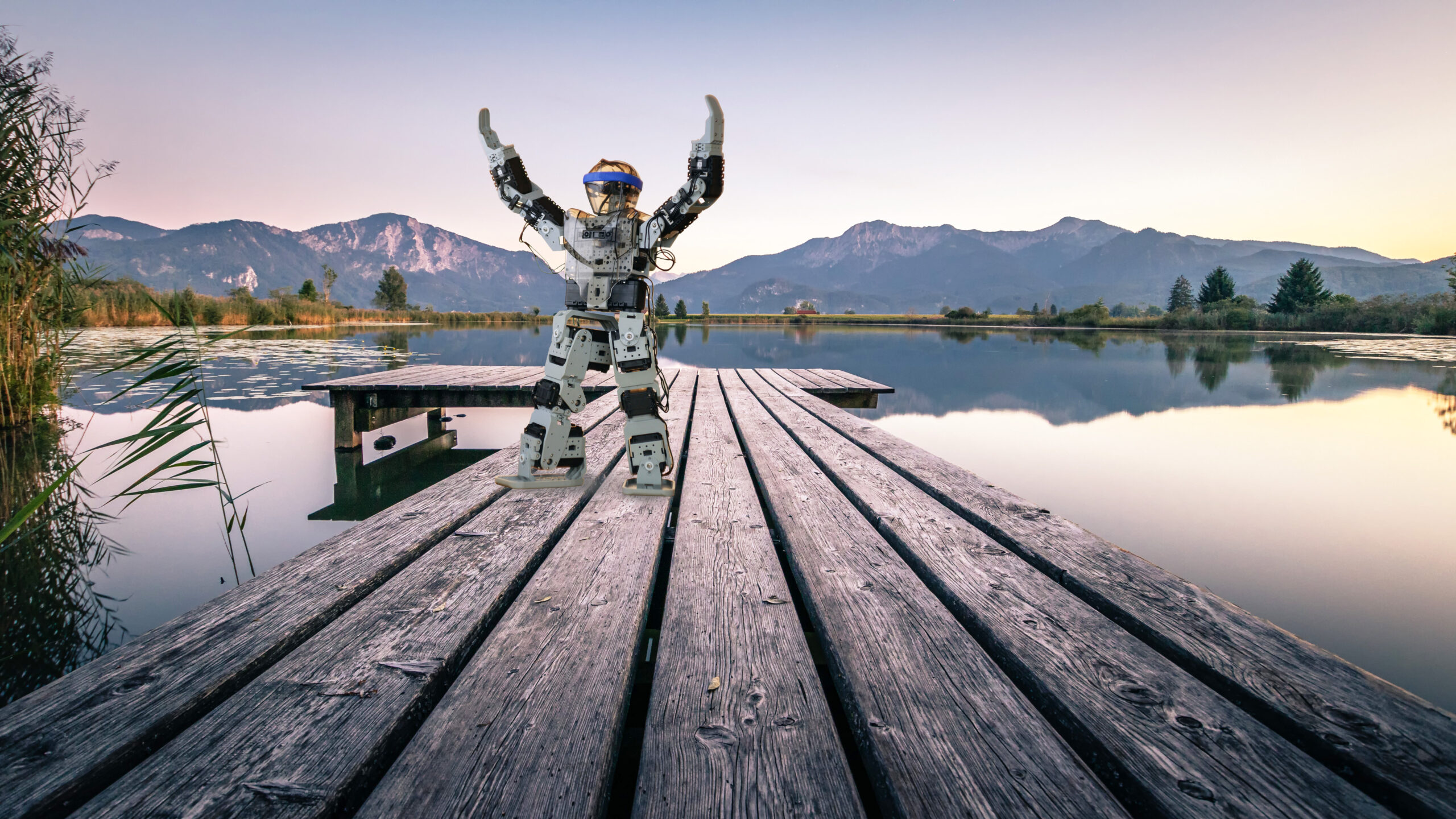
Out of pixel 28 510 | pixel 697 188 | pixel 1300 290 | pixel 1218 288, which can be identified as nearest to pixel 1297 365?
pixel 697 188

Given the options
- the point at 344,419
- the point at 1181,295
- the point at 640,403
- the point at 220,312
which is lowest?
the point at 344,419

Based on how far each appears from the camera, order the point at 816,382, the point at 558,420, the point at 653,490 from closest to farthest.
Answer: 1. the point at 653,490
2. the point at 558,420
3. the point at 816,382

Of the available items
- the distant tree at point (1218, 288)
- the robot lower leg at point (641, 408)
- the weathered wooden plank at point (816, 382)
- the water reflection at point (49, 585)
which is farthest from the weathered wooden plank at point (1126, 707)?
the distant tree at point (1218, 288)

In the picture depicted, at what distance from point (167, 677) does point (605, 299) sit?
2721 millimetres

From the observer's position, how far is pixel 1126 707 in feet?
4.51

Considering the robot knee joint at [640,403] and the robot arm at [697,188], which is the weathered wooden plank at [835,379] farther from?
the robot knee joint at [640,403]

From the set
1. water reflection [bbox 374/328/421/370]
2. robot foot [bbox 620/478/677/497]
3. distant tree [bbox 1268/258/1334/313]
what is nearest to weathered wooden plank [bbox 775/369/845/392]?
robot foot [bbox 620/478/677/497]

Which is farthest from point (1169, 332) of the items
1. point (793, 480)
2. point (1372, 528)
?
point (793, 480)

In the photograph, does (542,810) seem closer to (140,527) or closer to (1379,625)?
(1379,625)

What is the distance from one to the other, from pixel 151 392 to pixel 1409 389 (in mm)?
27127

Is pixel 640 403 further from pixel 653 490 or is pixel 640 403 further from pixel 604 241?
pixel 604 241

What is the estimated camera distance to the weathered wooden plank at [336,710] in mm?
1080

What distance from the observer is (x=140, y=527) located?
4945 millimetres

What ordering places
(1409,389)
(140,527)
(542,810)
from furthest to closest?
(1409,389) → (140,527) → (542,810)
